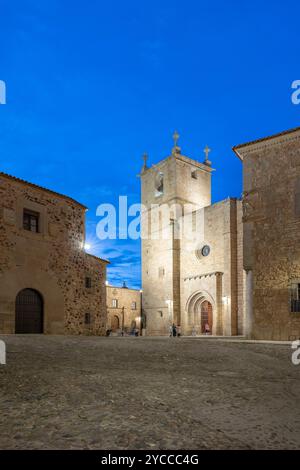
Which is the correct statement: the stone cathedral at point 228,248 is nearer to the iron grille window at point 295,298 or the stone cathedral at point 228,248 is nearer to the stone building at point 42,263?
the iron grille window at point 295,298

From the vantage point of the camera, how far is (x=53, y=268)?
17.0 metres

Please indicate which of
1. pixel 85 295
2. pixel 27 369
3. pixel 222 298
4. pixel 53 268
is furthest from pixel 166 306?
pixel 27 369

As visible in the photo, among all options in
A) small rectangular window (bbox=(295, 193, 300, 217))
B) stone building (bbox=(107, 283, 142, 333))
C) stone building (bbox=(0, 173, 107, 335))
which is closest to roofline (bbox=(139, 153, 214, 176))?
stone building (bbox=(107, 283, 142, 333))

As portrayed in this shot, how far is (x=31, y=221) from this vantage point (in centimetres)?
1642

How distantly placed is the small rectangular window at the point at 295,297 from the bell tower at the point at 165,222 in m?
18.1

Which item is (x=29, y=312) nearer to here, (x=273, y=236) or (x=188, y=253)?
(x=273, y=236)

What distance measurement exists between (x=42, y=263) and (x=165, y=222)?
21.0m

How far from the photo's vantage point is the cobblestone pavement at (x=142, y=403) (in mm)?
3273

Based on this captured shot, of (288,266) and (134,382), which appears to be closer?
(134,382)

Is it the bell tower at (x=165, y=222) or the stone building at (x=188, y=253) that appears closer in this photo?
the stone building at (x=188, y=253)

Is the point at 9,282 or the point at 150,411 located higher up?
the point at 9,282

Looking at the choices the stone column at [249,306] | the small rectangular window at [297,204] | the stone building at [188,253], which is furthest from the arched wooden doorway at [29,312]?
the stone building at [188,253]

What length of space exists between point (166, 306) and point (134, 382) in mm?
28410

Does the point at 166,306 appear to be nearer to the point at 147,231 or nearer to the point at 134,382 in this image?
the point at 147,231
